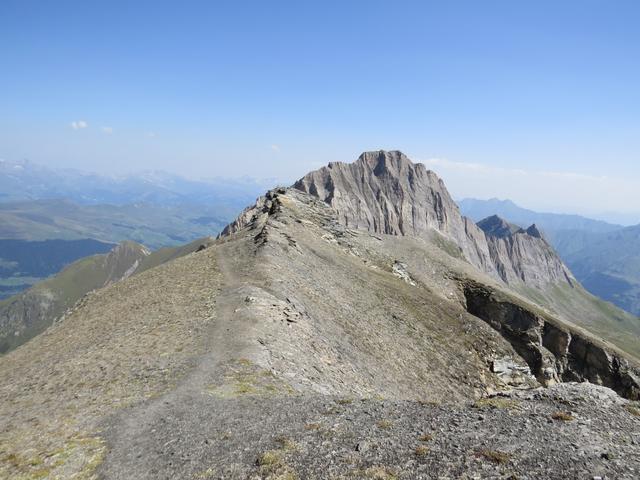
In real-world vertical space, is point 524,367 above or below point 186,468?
below

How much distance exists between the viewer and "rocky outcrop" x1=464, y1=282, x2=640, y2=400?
6091 centimetres

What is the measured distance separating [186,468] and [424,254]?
7358cm

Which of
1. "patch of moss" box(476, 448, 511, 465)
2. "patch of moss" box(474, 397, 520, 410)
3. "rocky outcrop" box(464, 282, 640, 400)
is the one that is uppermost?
"patch of moss" box(476, 448, 511, 465)

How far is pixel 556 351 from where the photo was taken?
6538 cm

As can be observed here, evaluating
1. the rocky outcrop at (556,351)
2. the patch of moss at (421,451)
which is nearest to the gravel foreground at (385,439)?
the patch of moss at (421,451)

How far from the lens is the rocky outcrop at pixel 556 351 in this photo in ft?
200

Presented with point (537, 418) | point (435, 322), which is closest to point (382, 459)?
point (537, 418)

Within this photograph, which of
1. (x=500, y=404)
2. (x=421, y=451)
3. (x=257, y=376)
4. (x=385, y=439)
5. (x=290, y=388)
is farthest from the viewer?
(x=257, y=376)

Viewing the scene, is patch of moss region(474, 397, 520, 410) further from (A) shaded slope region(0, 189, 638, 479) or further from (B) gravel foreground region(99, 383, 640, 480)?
(A) shaded slope region(0, 189, 638, 479)

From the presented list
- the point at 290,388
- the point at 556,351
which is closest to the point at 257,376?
the point at 290,388

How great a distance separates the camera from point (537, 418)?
62.7 feet

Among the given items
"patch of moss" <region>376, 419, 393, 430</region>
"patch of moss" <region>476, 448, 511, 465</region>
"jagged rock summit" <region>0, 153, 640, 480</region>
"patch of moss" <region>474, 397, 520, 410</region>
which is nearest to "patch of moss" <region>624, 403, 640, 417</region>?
"jagged rock summit" <region>0, 153, 640, 480</region>

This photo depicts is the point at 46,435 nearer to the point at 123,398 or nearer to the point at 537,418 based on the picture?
the point at 123,398

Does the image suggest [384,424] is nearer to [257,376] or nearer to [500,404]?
[500,404]
